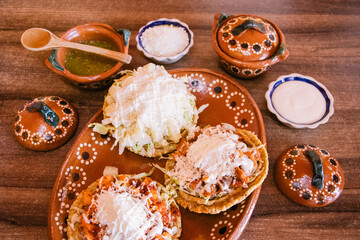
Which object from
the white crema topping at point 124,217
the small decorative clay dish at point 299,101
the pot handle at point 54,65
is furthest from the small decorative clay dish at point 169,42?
the white crema topping at point 124,217

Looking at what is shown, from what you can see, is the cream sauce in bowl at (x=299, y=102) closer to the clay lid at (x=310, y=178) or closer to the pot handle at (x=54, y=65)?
the clay lid at (x=310, y=178)

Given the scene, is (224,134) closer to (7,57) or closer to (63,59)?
(63,59)

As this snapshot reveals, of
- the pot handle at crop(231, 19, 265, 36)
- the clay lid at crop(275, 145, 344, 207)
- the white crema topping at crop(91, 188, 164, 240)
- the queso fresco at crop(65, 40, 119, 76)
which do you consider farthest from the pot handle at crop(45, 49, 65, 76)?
the clay lid at crop(275, 145, 344, 207)

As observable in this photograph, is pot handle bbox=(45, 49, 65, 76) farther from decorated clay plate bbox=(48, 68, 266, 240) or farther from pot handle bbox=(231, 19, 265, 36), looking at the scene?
pot handle bbox=(231, 19, 265, 36)

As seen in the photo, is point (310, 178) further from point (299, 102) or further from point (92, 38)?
point (92, 38)

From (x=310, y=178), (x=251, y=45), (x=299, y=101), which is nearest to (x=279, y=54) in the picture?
(x=251, y=45)
